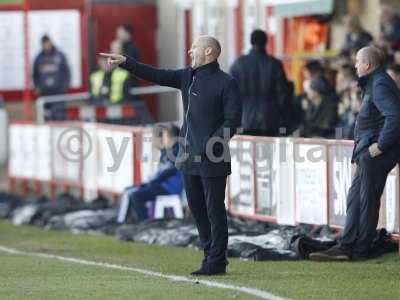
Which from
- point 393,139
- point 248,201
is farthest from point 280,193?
point 393,139

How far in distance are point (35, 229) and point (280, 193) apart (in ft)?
13.1

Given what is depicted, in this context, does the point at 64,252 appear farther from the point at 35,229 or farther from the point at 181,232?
the point at 35,229

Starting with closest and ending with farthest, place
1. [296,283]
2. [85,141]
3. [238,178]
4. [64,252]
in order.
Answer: [296,283] → [64,252] → [238,178] → [85,141]

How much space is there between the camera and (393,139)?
12578mm

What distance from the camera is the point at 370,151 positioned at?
12.7 meters

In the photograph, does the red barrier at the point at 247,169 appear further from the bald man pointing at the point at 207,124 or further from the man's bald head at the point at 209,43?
the man's bald head at the point at 209,43

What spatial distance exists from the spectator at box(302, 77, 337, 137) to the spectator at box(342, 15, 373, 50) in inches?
82.5

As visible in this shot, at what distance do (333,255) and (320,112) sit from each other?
203 inches

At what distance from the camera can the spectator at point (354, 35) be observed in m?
20.4

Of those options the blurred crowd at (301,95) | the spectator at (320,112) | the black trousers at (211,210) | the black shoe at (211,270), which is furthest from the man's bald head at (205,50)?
the spectator at (320,112)

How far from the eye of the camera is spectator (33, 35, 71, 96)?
26109 millimetres

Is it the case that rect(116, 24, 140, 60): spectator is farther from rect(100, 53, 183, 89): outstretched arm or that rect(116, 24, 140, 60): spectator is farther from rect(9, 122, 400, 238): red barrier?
rect(100, 53, 183, 89): outstretched arm

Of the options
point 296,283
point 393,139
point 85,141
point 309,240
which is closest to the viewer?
Answer: point 296,283

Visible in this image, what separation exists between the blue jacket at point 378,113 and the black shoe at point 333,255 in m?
0.86
